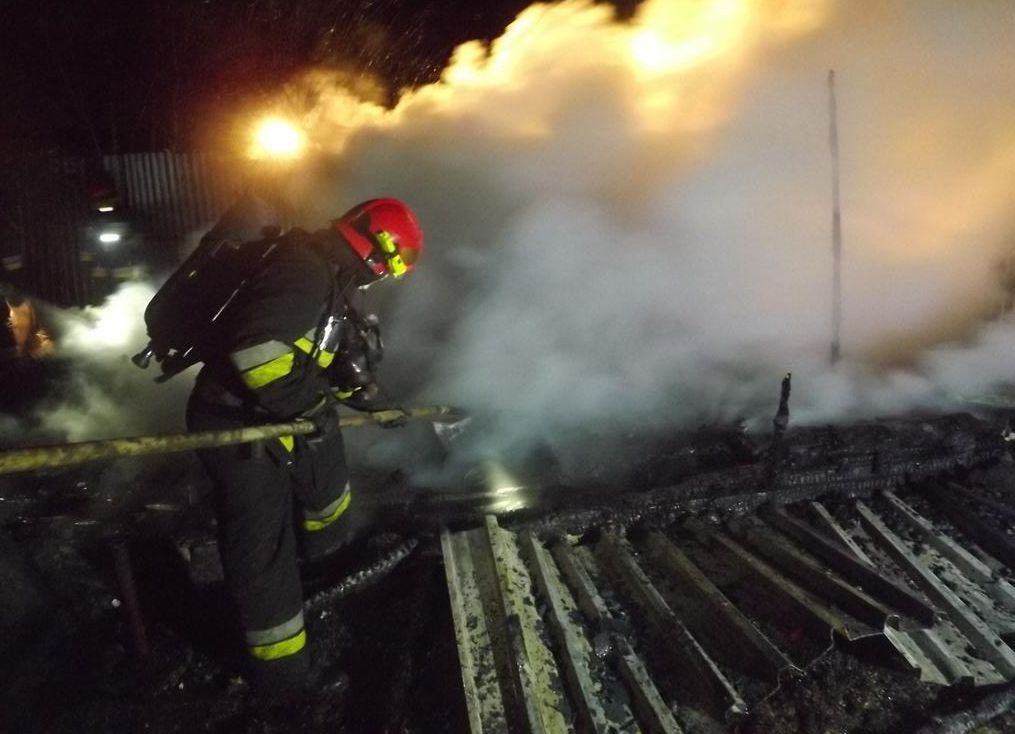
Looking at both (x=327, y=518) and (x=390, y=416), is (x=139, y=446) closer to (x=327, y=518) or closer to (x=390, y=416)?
(x=327, y=518)

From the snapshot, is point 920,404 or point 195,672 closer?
point 195,672

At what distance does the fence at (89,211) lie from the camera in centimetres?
1067

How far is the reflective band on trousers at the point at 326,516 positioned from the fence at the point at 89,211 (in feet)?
31.9

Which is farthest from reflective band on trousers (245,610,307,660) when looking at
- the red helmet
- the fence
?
the fence

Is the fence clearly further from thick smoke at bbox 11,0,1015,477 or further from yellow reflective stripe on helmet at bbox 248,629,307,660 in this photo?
yellow reflective stripe on helmet at bbox 248,629,307,660

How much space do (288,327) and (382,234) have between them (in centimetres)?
80

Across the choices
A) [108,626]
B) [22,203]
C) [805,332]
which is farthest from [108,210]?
[805,332]

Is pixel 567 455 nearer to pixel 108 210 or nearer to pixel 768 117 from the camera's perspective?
pixel 768 117

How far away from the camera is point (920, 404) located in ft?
16.9

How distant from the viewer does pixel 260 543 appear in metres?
2.79

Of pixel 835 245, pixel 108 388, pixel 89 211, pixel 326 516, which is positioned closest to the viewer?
pixel 326 516

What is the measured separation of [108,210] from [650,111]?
964 cm

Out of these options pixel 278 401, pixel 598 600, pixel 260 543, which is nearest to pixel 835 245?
pixel 598 600

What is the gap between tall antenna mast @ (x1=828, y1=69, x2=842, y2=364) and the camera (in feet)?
19.9
